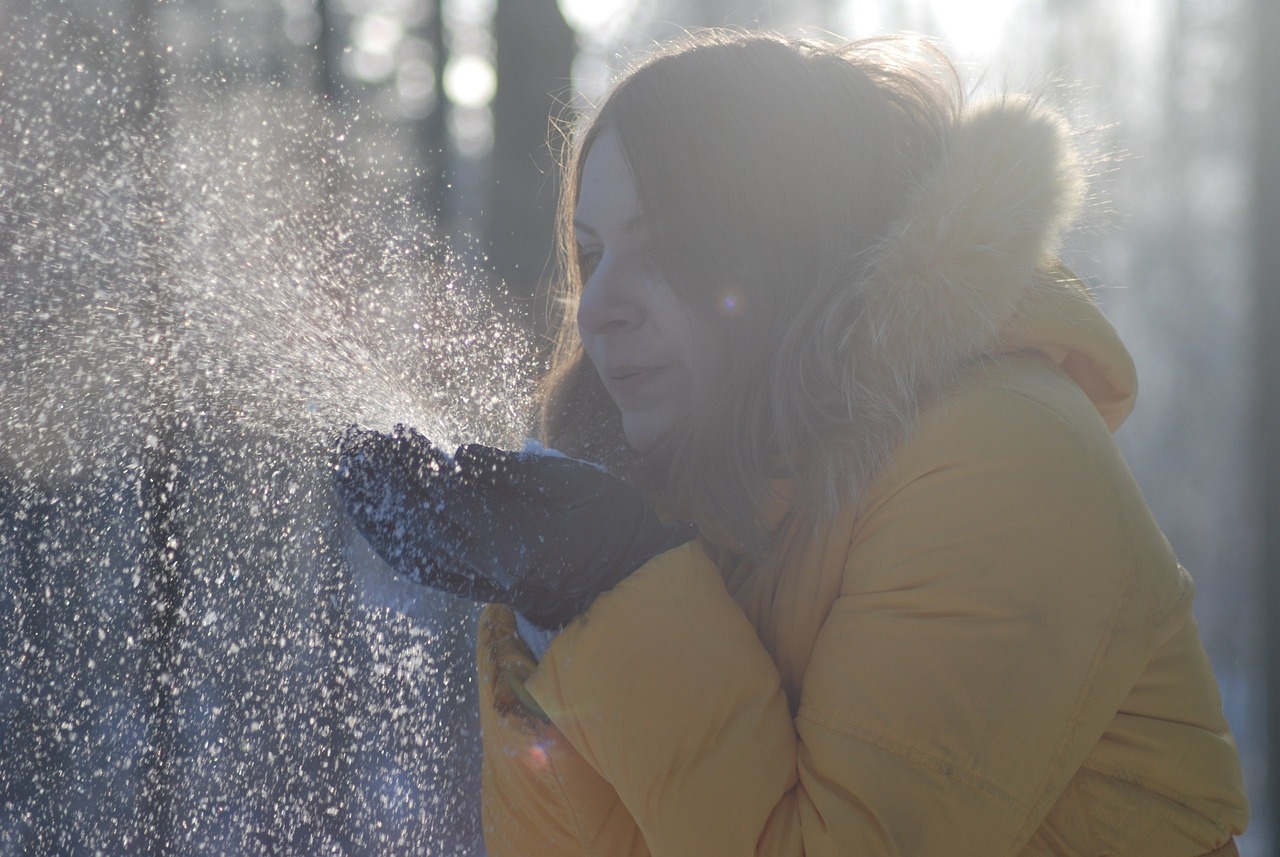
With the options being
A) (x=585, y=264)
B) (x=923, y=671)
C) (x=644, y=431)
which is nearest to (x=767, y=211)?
(x=644, y=431)

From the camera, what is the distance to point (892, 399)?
1.23m

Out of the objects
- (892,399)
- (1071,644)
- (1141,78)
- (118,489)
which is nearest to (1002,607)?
(1071,644)

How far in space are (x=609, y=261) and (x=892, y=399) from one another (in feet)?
1.85

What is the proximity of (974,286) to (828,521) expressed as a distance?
40 cm

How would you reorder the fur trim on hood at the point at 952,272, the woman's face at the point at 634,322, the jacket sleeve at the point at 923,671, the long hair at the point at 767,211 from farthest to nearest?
the woman's face at the point at 634,322 < the long hair at the point at 767,211 < the fur trim on hood at the point at 952,272 < the jacket sleeve at the point at 923,671

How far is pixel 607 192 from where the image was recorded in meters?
1.51

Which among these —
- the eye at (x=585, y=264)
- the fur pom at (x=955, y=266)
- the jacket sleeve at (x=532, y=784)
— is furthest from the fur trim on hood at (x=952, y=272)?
the eye at (x=585, y=264)

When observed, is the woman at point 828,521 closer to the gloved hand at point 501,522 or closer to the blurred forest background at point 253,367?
the gloved hand at point 501,522

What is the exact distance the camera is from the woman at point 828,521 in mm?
1021

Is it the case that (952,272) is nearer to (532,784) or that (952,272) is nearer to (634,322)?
(634,322)

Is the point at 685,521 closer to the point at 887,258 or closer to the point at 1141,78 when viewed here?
the point at 887,258

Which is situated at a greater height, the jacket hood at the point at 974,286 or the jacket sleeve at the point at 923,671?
the jacket hood at the point at 974,286

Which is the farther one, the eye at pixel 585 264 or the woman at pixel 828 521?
the eye at pixel 585 264

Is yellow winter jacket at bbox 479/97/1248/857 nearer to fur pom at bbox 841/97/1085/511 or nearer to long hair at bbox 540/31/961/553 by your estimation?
fur pom at bbox 841/97/1085/511
